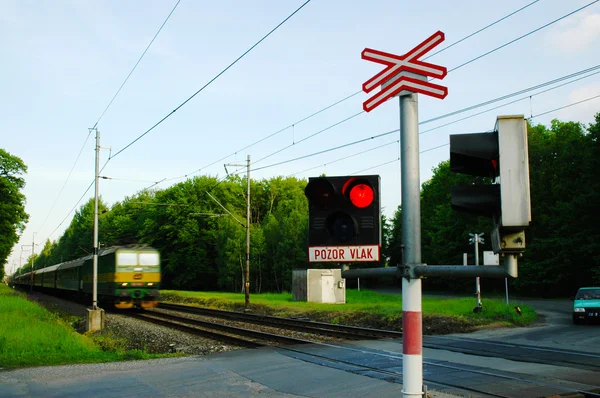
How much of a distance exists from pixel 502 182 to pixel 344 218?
149 cm

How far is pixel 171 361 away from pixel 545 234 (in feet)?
153

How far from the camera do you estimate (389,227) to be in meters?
88.8

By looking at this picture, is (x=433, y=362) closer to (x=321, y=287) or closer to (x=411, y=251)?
(x=411, y=251)

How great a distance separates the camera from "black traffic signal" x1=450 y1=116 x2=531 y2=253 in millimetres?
3404

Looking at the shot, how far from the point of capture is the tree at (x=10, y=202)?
5766 cm

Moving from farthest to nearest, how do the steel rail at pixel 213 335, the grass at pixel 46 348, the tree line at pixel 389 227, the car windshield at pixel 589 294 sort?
the tree line at pixel 389 227 → the car windshield at pixel 589 294 → the steel rail at pixel 213 335 → the grass at pixel 46 348

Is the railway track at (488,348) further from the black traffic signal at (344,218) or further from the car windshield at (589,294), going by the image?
the black traffic signal at (344,218)

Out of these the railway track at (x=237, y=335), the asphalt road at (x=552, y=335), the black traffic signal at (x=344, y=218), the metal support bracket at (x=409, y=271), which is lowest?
the asphalt road at (x=552, y=335)

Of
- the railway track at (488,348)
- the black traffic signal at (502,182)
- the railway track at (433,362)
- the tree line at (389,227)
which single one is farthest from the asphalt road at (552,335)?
the tree line at (389,227)

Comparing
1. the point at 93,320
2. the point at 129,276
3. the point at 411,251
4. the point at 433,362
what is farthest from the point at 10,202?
the point at 411,251

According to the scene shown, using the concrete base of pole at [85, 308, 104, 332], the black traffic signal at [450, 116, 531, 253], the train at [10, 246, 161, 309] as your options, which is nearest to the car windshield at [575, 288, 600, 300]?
the concrete base of pole at [85, 308, 104, 332]

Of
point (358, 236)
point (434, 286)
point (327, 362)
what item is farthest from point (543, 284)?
point (358, 236)

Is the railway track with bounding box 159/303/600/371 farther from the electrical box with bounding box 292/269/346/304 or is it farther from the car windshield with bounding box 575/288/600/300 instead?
the electrical box with bounding box 292/269/346/304

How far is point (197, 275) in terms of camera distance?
7950 cm
